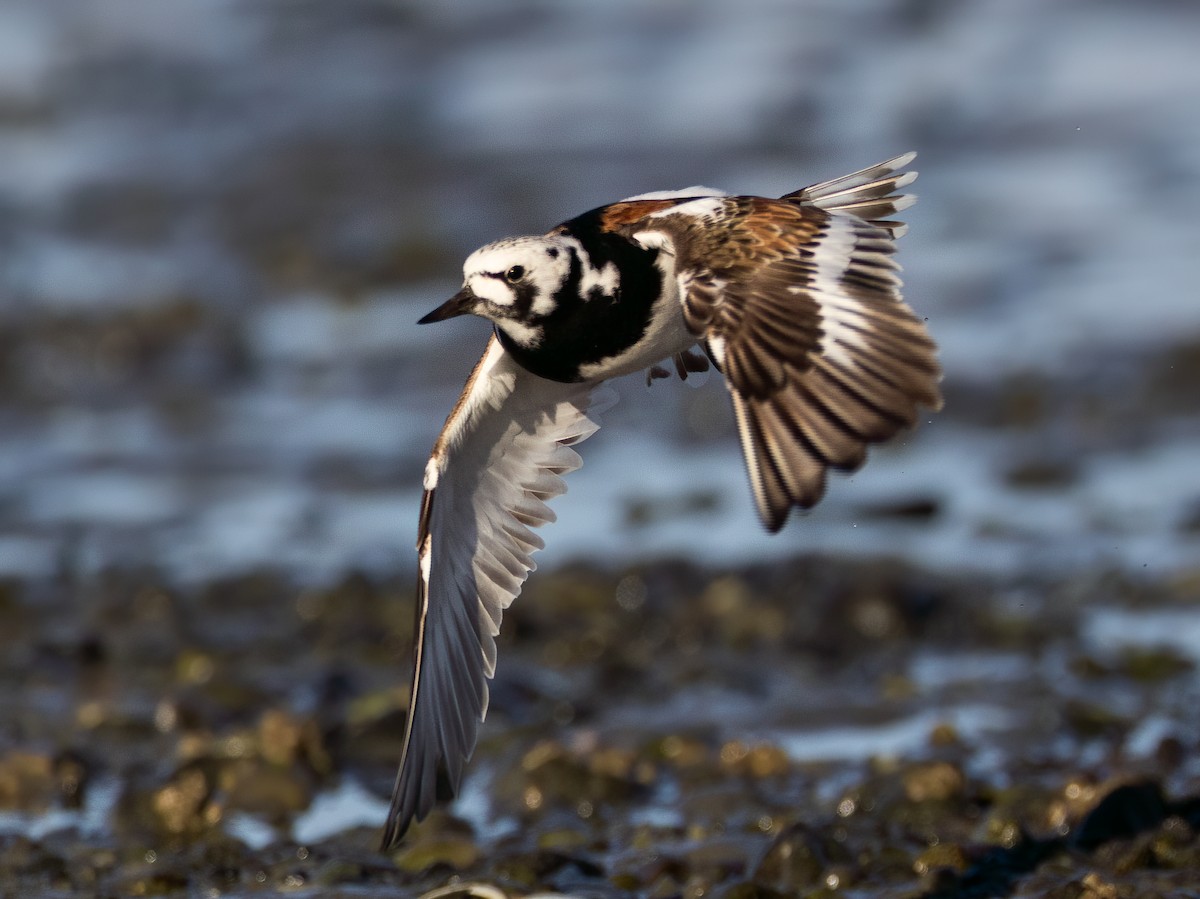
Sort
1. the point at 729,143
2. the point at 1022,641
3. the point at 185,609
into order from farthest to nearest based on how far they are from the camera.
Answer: the point at 729,143, the point at 185,609, the point at 1022,641

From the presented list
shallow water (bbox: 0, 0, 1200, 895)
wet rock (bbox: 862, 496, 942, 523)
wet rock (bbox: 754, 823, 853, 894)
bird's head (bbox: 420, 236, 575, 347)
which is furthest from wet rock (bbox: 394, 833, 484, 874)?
wet rock (bbox: 862, 496, 942, 523)

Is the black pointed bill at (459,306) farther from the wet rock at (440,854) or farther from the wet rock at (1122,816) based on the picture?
the wet rock at (1122,816)

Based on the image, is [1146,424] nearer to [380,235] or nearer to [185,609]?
[185,609]

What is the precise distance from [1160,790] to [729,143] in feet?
25.0

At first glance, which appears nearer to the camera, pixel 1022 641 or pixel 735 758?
pixel 735 758

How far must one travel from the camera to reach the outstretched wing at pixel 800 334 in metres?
3.98

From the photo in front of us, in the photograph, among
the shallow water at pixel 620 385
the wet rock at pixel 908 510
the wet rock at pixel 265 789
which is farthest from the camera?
the wet rock at pixel 908 510

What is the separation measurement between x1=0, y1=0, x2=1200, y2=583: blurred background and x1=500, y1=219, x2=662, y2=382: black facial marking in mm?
2654

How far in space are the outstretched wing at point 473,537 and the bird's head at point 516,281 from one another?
0.34 metres

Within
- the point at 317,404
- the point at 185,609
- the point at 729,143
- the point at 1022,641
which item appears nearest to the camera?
the point at 1022,641

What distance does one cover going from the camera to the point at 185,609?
23.6 ft

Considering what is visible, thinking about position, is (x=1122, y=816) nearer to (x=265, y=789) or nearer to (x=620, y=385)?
(x=265, y=789)

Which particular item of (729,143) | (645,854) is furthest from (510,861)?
(729,143)

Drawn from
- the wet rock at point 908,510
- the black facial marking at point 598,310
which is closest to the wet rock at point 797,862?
the black facial marking at point 598,310
